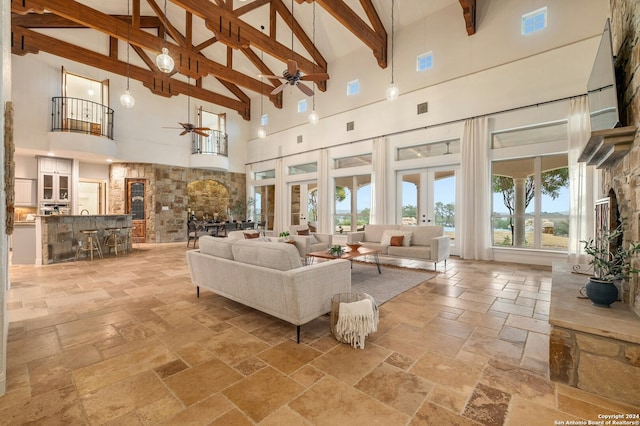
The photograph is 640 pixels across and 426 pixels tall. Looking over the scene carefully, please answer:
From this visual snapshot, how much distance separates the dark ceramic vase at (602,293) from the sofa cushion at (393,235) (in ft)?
11.4

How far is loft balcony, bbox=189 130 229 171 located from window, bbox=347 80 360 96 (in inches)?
211

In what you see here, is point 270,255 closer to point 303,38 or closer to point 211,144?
point 303,38

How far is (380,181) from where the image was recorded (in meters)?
7.74

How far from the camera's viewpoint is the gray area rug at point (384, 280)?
12.6 ft

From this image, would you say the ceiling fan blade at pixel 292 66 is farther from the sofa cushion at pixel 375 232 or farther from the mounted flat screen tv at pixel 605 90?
the mounted flat screen tv at pixel 605 90

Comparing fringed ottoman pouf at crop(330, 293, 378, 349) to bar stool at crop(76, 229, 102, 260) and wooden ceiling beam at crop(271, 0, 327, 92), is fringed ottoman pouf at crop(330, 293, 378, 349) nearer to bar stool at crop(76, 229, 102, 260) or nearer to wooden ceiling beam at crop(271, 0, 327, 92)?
bar stool at crop(76, 229, 102, 260)

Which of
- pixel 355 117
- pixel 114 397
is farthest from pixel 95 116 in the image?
pixel 114 397

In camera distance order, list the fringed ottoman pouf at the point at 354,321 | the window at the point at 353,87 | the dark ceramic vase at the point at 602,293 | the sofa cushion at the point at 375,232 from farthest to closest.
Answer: the window at the point at 353,87
the sofa cushion at the point at 375,232
the fringed ottoman pouf at the point at 354,321
the dark ceramic vase at the point at 602,293

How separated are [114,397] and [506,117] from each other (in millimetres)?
7433

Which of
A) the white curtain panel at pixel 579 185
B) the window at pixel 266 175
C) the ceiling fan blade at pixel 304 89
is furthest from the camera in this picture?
the window at pixel 266 175

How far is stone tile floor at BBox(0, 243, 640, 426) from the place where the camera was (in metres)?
1.60

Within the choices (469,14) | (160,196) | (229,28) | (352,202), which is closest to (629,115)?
(469,14)

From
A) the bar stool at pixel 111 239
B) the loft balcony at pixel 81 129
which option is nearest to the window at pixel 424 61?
the bar stool at pixel 111 239


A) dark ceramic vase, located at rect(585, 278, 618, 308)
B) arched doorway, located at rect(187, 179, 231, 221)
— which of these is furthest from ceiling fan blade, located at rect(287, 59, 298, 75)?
arched doorway, located at rect(187, 179, 231, 221)
